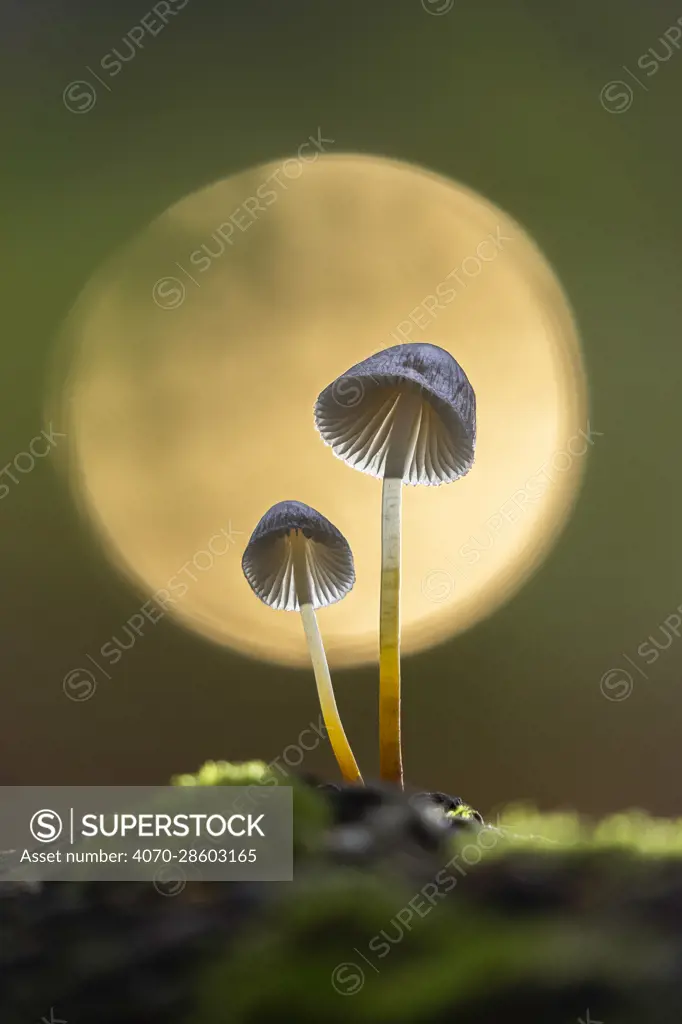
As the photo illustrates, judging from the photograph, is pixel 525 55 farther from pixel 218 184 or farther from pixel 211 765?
pixel 211 765

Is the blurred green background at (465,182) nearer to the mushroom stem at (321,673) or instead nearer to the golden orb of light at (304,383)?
the golden orb of light at (304,383)

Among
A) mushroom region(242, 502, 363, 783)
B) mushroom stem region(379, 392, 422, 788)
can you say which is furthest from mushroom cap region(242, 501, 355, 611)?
mushroom stem region(379, 392, 422, 788)

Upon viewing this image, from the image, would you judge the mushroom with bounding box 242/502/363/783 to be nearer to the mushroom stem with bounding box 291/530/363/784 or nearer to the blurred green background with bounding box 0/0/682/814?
the mushroom stem with bounding box 291/530/363/784

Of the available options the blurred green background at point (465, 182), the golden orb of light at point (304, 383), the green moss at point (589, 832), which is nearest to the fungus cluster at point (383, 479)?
the green moss at point (589, 832)

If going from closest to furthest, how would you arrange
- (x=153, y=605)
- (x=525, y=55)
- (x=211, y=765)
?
(x=211, y=765) < (x=525, y=55) < (x=153, y=605)

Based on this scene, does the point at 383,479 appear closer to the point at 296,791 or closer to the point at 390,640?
the point at 390,640

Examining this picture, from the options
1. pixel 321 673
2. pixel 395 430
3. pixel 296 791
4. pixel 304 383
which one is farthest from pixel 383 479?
pixel 304 383

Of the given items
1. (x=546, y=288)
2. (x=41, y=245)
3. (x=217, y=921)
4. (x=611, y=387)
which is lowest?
(x=217, y=921)

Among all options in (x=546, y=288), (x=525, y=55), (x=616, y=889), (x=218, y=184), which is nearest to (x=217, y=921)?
(x=616, y=889)
